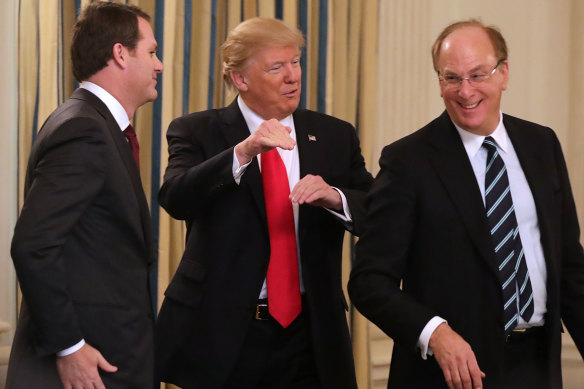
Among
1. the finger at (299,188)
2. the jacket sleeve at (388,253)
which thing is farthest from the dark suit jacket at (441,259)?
the finger at (299,188)

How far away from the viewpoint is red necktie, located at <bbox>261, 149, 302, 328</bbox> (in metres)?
2.59

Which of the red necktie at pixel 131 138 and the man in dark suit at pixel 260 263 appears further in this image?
the man in dark suit at pixel 260 263

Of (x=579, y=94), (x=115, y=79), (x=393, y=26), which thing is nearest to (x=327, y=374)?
(x=115, y=79)

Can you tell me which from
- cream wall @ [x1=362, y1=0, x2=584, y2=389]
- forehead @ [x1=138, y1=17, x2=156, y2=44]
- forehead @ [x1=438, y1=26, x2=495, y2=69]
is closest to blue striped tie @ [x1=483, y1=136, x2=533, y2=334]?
forehead @ [x1=438, y1=26, x2=495, y2=69]

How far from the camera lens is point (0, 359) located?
355cm

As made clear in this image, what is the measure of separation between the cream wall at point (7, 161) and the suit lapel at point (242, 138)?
4.03ft

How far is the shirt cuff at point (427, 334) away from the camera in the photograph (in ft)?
6.82

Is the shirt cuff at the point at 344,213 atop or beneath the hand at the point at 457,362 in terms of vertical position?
atop

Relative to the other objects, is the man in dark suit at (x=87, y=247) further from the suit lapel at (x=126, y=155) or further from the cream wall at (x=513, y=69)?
the cream wall at (x=513, y=69)

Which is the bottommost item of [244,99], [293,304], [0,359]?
[0,359]

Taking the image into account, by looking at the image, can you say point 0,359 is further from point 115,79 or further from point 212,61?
point 115,79

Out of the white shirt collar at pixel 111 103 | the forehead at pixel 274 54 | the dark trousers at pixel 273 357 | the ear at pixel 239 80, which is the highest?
the forehead at pixel 274 54

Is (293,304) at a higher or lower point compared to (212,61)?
lower

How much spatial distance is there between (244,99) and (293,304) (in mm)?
669
